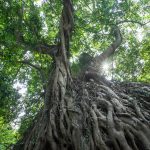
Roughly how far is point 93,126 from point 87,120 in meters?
0.23

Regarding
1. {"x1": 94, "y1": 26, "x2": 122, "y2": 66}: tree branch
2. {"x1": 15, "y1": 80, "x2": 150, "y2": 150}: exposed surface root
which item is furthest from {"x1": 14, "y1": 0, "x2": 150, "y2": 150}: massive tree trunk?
{"x1": 94, "y1": 26, "x2": 122, "y2": 66}: tree branch

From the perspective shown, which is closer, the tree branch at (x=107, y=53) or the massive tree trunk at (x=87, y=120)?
the massive tree trunk at (x=87, y=120)

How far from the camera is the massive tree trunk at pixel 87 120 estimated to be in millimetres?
2684

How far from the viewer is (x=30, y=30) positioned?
22.2ft

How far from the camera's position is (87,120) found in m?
3.19

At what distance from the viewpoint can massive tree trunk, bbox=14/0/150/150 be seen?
2.68 m

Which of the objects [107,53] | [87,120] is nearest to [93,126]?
[87,120]

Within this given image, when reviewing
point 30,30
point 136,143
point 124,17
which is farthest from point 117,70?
point 136,143

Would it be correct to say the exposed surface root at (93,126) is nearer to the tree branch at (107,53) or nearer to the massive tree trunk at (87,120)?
the massive tree trunk at (87,120)

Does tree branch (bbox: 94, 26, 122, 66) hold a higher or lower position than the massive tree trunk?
higher

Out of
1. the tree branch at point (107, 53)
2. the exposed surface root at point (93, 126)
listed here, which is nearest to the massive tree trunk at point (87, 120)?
the exposed surface root at point (93, 126)

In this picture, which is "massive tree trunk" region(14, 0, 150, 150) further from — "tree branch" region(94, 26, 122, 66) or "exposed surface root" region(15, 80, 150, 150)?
"tree branch" region(94, 26, 122, 66)

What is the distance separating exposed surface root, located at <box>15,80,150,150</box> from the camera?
2.66 meters

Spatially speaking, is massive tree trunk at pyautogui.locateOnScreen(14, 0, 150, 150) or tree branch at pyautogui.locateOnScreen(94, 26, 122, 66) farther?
tree branch at pyautogui.locateOnScreen(94, 26, 122, 66)
